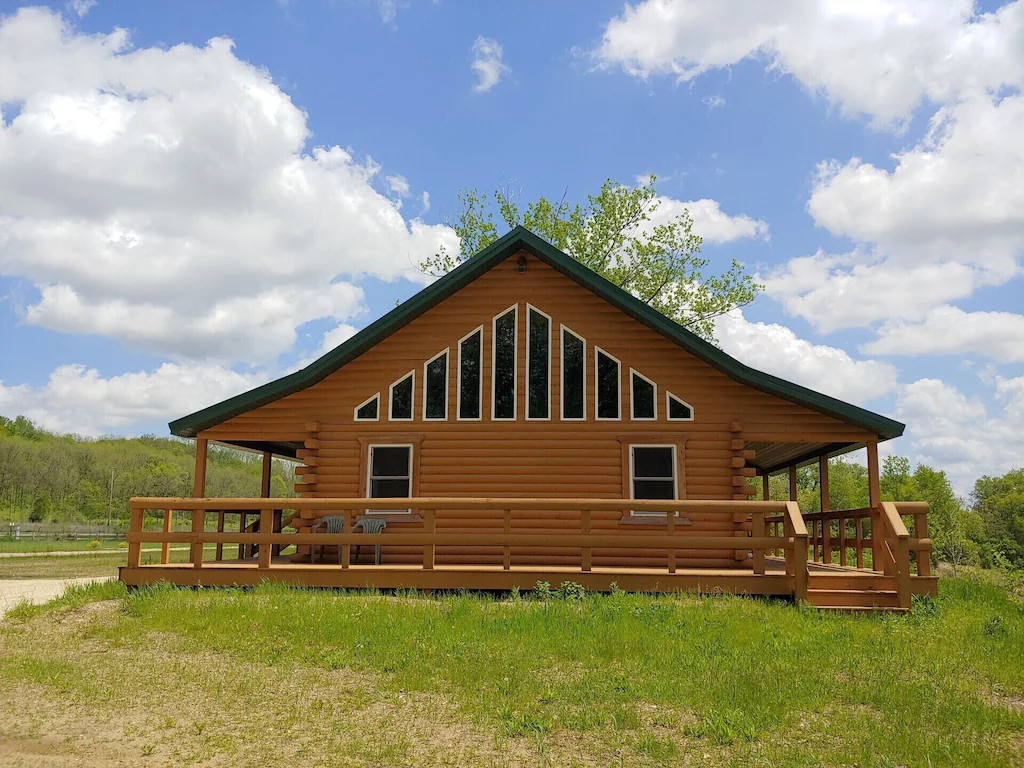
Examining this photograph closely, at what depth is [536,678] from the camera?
8102mm

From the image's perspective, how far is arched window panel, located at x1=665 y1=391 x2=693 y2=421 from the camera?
15.8m

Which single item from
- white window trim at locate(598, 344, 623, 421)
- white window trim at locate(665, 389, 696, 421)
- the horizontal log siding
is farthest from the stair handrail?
white window trim at locate(598, 344, 623, 421)

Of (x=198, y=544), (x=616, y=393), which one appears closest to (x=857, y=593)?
(x=616, y=393)

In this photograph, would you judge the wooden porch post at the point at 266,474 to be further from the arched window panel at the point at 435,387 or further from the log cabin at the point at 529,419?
the arched window panel at the point at 435,387

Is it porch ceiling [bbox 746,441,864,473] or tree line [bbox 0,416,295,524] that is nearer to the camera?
porch ceiling [bbox 746,441,864,473]

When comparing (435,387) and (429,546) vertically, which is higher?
(435,387)

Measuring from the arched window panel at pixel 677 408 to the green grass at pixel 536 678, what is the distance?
4656 millimetres

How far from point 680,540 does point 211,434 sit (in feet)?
29.6

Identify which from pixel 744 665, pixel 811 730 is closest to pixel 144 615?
pixel 744 665

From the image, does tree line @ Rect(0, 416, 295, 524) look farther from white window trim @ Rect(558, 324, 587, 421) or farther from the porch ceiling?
white window trim @ Rect(558, 324, 587, 421)

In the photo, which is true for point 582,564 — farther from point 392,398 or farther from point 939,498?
point 939,498

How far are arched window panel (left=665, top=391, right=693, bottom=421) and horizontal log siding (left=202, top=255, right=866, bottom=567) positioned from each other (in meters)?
0.11

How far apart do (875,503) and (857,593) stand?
2.87 m

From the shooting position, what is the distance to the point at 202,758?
249 inches
